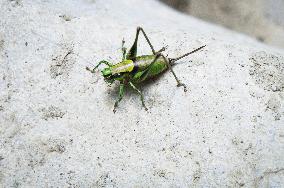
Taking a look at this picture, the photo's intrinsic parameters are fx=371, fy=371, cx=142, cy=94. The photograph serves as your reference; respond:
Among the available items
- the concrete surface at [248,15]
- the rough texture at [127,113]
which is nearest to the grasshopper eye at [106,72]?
the rough texture at [127,113]

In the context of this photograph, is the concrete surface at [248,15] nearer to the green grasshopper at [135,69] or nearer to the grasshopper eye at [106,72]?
the green grasshopper at [135,69]

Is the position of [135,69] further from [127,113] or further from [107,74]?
[127,113]

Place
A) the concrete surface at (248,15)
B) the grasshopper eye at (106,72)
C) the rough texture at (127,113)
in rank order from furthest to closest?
1. the concrete surface at (248,15)
2. the grasshopper eye at (106,72)
3. the rough texture at (127,113)

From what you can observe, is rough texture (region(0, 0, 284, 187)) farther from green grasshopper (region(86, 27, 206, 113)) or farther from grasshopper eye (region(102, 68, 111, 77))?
grasshopper eye (region(102, 68, 111, 77))

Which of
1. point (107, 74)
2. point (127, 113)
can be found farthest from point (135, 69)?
point (127, 113)

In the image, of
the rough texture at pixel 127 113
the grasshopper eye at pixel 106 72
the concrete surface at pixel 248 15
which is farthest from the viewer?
the concrete surface at pixel 248 15

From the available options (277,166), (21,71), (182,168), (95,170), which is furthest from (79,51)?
(277,166)

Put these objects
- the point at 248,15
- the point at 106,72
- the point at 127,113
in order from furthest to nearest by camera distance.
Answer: the point at 248,15 < the point at 127,113 < the point at 106,72
